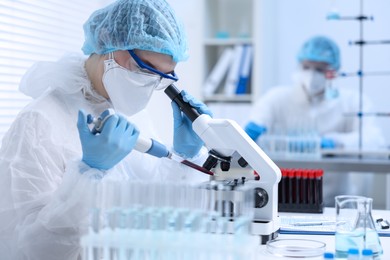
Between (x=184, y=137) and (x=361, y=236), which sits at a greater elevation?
(x=184, y=137)

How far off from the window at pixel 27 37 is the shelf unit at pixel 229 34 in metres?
1.61

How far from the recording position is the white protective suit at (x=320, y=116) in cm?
357

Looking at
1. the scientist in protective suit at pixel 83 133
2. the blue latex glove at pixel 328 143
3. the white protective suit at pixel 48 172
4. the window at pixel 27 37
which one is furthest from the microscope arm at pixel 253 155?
the blue latex glove at pixel 328 143

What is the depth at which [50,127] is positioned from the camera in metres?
1.54

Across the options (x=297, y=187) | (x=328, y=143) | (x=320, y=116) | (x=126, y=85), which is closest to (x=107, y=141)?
(x=126, y=85)

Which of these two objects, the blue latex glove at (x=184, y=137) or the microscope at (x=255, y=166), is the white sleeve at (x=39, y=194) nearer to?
the microscope at (x=255, y=166)

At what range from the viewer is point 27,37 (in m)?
2.15

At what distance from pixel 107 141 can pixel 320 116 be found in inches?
99.0

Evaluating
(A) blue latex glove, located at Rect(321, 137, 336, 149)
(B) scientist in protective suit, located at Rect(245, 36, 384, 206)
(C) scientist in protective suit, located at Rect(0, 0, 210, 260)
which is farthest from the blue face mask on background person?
(C) scientist in protective suit, located at Rect(0, 0, 210, 260)

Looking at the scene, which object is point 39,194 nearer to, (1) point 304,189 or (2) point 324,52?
(1) point 304,189

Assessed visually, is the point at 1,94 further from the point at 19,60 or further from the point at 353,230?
the point at 353,230

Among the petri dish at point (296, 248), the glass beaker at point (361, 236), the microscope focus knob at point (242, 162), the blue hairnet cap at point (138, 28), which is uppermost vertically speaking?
the blue hairnet cap at point (138, 28)

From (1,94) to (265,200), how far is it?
97cm

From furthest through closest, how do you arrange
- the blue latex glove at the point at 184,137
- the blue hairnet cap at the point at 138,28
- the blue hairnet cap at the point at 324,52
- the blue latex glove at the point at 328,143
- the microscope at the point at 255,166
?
1. the blue hairnet cap at the point at 324,52
2. the blue latex glove at the point at 328,143
3. the blue latex glove at the point at 184,137
4. the blue hairnet cap at the point at 138,28
5. the microscope at the point at 255,166
